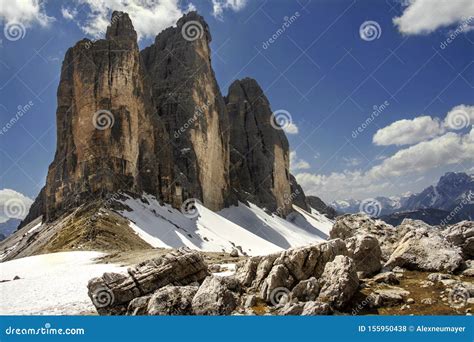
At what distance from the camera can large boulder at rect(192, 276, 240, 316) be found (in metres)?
12.4

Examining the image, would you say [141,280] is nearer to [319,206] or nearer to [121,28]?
[121,28]

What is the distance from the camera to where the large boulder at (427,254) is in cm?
1588

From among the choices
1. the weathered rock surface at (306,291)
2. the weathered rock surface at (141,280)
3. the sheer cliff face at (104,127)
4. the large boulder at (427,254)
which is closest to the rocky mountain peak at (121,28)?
the sheer cliff face at (104,127)

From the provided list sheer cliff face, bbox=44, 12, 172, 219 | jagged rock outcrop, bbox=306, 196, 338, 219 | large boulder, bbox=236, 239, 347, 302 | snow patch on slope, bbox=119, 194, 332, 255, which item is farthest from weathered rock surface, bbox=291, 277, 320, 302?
jagged rock outcrop, bbox=306, 196, 338, 219

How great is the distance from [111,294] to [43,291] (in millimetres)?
6978

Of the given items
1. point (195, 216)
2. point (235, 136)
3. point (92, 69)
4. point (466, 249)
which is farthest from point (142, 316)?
point (235, 136)

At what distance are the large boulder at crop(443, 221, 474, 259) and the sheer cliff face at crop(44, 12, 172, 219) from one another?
156ft

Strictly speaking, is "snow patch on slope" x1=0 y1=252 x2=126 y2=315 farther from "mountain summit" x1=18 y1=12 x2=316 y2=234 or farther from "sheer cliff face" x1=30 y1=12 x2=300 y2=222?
"mountain summit" x1=18 y1=12 x2=316 y2=234

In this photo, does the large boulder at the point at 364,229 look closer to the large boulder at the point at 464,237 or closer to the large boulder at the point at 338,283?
the large boulder at the point at 464,237

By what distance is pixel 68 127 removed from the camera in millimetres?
71375

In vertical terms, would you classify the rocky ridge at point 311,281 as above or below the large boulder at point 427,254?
below

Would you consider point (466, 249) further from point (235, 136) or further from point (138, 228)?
point (235, 136)

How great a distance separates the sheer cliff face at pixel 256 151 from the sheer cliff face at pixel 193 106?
1787 cm

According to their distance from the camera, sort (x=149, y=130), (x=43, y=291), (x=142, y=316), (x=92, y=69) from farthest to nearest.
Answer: (x=149, y=130) → (x=92, y=69) → (x=43, y=291) → (x=142, y=316)
